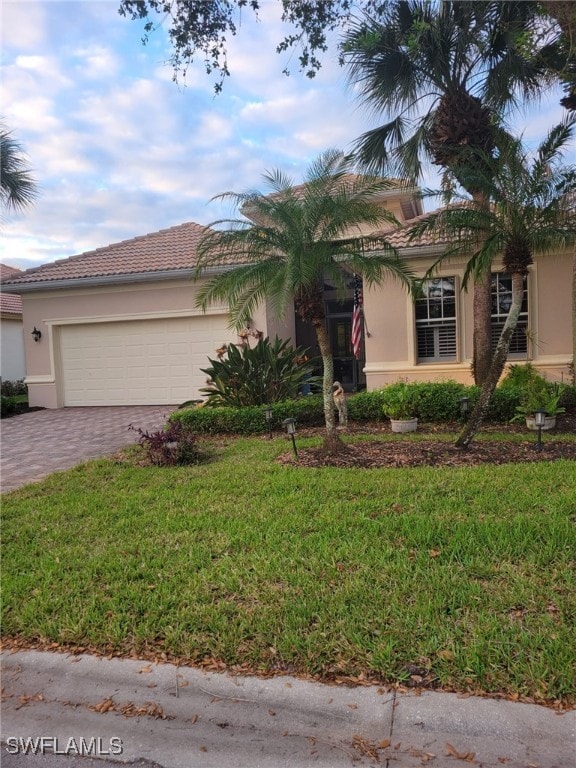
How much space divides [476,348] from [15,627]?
9.88 meters

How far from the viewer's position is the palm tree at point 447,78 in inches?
372

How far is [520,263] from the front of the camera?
22.9 ft

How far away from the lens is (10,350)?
2189cm

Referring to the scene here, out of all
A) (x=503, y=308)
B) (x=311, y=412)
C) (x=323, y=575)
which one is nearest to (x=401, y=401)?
(x=311, y=412)

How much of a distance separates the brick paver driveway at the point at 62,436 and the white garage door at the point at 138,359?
0.47m

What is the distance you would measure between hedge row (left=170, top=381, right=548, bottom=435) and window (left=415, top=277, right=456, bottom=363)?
281 cm

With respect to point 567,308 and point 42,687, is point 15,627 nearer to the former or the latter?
point 42,687

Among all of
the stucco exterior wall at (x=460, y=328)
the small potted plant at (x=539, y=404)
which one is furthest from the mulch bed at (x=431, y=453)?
the stucco exterior wall at (x=460, y=328)

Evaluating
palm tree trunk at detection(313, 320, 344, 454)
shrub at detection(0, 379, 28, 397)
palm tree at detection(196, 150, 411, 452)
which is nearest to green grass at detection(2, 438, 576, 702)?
palm tree trunk at detection(313, 320, 344, 454)

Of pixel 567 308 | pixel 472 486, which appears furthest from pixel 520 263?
pixel 567 308

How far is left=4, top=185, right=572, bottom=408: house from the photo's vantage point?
480 inches

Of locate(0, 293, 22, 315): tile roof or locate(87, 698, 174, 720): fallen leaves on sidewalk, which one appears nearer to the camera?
locate(87, 698, 174, 720): fallen leaves on sidewalk

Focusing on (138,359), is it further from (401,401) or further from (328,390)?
(328,390)

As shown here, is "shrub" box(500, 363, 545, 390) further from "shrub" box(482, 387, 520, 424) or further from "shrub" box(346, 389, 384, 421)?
"shrub" box(346, 389, 384, 421)
